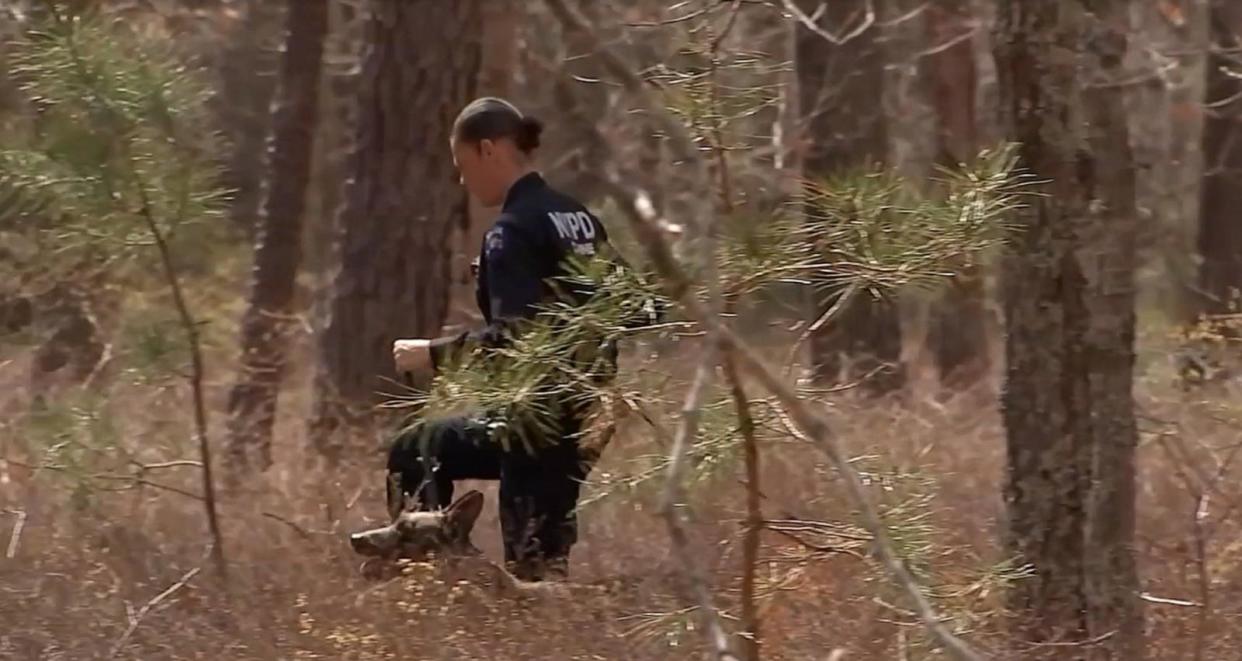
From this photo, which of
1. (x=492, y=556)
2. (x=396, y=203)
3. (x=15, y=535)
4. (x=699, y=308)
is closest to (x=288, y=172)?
(x=396, y=203)

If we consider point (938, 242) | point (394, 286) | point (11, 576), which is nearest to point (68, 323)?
point (394, 286)

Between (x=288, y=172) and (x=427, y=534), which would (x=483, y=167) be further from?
(x=288, y=172)

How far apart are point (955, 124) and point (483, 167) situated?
25.0ft

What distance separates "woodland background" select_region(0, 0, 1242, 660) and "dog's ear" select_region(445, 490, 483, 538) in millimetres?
260

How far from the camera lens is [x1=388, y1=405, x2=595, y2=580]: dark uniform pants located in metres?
4.99

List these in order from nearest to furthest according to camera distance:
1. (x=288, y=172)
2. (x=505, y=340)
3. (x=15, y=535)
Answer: (x=505, y=340), (x=15, y=535), (x=288, y=172)

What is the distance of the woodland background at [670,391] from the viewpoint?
3707 mm

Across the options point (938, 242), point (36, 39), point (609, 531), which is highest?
point (36, 39)

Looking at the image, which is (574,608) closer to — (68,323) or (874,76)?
(68,323)

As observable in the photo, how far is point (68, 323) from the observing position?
8758mm

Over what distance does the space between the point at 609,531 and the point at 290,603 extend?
1346 millimetres

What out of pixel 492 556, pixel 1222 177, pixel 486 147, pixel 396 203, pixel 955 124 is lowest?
pixel 492 556

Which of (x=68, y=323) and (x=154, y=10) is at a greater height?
(x=154, y=10)

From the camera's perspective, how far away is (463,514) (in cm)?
502
